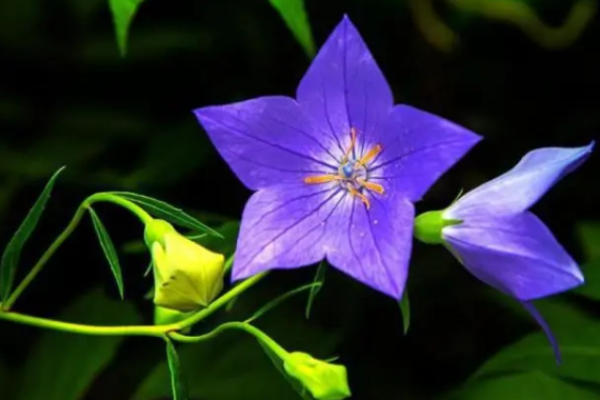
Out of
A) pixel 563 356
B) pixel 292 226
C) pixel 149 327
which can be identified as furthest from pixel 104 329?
pixel 563 356

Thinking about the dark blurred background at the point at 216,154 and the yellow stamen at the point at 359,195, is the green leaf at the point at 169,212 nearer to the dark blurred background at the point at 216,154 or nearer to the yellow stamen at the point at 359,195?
the yellow stamen at the point at 359,195

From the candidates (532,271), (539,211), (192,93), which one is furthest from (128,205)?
(539,211)

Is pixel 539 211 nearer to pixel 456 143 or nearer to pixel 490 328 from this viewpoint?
pixel 490 328

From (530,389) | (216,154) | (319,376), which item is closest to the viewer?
(319,376)

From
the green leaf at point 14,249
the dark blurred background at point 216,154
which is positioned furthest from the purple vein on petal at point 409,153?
the dark blurred background at point 216,154

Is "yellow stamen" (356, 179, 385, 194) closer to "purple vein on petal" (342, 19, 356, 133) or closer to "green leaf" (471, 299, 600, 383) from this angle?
"purple vein on petal" (342, 19, 356, 133)

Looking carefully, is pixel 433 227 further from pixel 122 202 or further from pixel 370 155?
pixel 122 202
